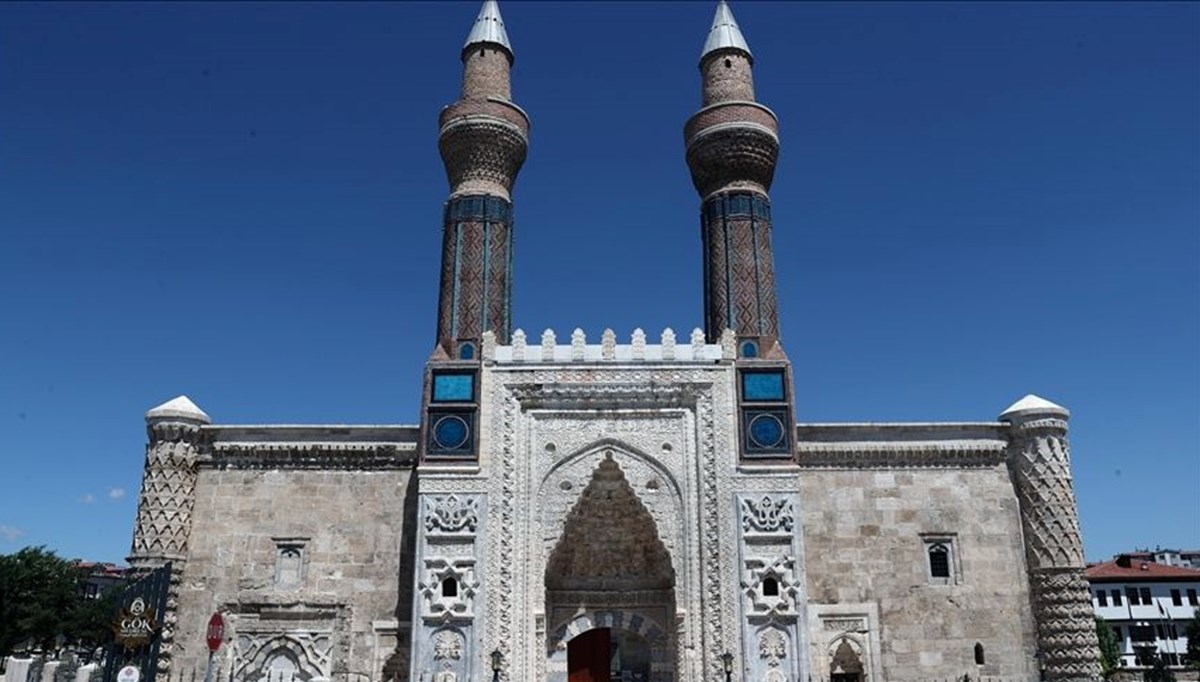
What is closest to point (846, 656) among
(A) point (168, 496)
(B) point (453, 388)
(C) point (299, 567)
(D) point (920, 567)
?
(D) point (920, 567)

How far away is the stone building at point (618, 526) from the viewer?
639 inches

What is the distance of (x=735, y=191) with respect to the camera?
63.4 feet

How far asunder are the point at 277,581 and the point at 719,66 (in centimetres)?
1431

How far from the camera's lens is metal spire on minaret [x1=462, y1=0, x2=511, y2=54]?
67.5 feet

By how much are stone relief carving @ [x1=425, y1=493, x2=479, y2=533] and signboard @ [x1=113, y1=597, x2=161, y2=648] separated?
511cm

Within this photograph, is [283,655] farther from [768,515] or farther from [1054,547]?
[1054,547]

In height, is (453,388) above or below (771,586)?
above

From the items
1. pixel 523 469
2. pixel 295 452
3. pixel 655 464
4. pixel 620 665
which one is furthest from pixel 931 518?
pixel 620 665

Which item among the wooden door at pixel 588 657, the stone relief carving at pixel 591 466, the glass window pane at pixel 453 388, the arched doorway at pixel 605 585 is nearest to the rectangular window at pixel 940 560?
the stone relief carving at pixel 591 466

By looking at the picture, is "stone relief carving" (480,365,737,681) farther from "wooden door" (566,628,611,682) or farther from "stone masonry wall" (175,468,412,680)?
"stone masonry wall" (175,468,412,680)

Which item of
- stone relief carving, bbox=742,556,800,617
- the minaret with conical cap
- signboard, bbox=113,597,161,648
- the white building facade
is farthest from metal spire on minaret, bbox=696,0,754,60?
the white building facade

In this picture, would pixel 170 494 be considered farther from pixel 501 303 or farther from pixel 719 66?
pixel 719 66

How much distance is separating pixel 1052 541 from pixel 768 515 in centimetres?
539

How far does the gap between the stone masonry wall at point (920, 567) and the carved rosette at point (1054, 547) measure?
0.32m
